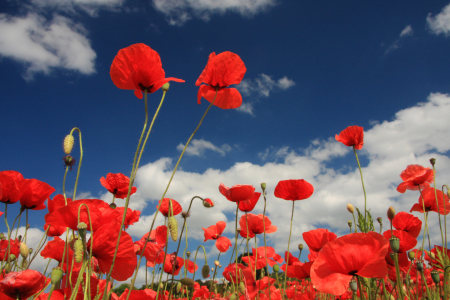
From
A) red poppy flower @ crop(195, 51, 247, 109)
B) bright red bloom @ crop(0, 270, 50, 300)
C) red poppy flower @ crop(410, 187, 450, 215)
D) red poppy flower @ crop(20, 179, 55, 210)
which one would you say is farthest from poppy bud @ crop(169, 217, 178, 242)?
red poppy flower @ crop(410, 187, 450, 215)

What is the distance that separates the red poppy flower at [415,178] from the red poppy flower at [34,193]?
346 cm

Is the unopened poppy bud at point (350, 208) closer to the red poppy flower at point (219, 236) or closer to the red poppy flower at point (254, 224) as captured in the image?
the red poppy flower at point (254, 224)

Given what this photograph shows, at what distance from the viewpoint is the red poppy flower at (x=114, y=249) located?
1.21m

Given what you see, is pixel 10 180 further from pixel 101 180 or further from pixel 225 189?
pixel 225 189

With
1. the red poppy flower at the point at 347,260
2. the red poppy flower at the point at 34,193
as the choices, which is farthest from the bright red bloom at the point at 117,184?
the red poppy flower at the point at 347,260

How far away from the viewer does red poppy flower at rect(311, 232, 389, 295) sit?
122cm

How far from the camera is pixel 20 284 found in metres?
1.05

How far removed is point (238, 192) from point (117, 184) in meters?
Result: 1.26

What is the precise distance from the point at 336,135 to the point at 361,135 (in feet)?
1.18

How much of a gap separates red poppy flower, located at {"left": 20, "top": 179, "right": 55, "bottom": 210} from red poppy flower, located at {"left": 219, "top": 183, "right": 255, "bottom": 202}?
137 centimetres

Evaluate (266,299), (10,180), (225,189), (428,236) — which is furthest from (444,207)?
(10,180)

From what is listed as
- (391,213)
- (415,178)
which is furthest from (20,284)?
(415,178)

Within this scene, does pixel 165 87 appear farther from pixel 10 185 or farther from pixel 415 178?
pixel 415 178

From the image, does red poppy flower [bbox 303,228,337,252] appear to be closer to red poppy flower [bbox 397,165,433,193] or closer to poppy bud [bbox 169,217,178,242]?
red poppy flower [bbox 397,165,433,193]
